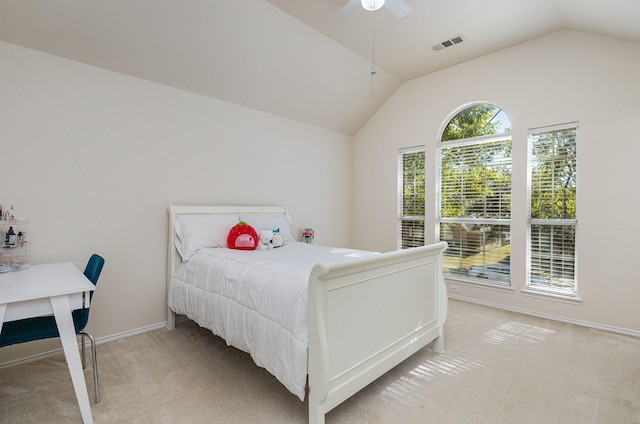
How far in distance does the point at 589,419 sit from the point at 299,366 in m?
1.65

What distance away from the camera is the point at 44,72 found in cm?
238

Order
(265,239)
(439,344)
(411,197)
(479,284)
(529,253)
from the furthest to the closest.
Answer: (411,197)
(479,284)
(529,253)
(265,239)
(439,344)

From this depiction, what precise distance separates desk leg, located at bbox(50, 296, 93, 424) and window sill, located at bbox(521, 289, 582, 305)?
3.94 m

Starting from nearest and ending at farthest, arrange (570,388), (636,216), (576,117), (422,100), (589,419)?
(589,419), (570,388), (636,216), (576,117), (422,100)

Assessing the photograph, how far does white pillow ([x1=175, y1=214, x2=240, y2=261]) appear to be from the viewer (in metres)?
2.83

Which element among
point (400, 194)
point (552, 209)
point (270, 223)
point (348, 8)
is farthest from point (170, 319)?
point (552, 209)

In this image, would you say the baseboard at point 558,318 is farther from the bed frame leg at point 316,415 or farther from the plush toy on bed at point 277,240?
the bed frame leg at point 316,415

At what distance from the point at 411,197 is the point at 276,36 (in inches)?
108

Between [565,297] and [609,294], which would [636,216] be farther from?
[565,297]

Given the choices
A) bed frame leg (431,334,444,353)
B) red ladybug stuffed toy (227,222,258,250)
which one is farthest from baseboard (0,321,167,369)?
bed frame leg (431,334,444,353)

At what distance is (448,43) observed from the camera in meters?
3.37

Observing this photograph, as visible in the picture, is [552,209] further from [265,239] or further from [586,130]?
[265,239]

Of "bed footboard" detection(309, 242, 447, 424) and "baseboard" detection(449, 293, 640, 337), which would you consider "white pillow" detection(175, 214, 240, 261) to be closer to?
"bed footboard" detection(309, 242, 447, 424)

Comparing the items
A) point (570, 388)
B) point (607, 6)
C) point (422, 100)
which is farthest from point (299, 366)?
point (422, 100)
